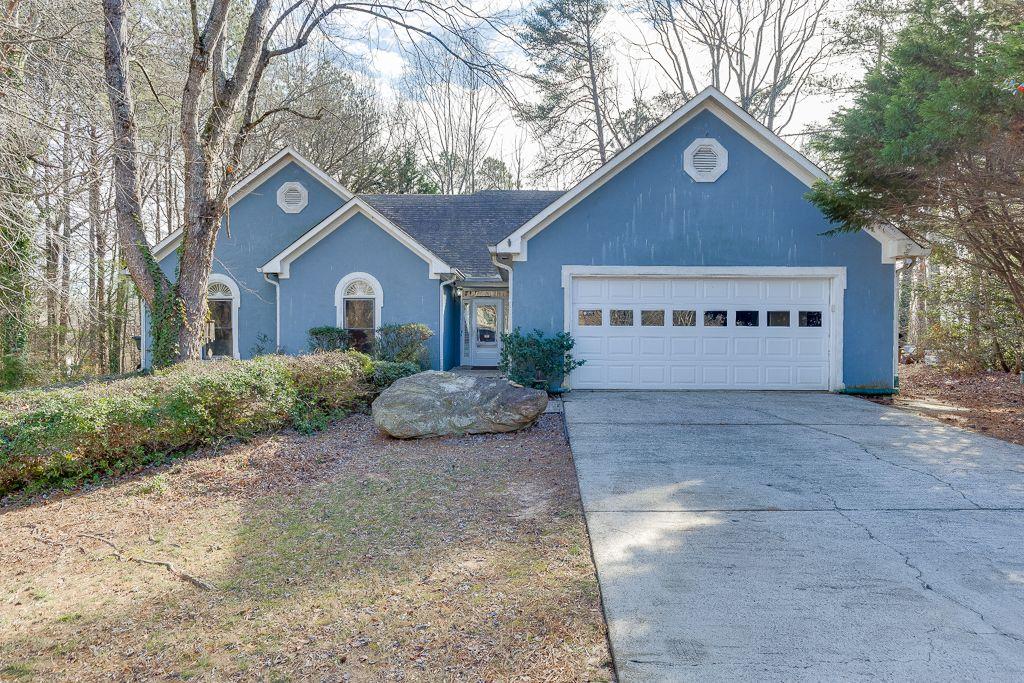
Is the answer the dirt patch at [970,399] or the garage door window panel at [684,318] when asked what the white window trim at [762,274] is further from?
the dirt patch at [970,399]

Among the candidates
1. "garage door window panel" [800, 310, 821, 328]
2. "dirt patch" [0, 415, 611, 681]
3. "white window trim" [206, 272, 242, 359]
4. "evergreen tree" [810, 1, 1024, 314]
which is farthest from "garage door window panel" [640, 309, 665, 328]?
"white window trim" [206, 272, 242, 359]

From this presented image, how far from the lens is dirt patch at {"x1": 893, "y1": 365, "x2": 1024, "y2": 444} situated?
28.9 feet

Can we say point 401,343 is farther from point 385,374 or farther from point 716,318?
point 716,318

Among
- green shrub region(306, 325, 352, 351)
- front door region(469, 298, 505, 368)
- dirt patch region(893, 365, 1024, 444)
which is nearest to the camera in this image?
dirt patch region(893, 365, 1024, 444)

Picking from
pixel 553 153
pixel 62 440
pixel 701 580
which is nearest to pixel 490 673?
pixel 701 580

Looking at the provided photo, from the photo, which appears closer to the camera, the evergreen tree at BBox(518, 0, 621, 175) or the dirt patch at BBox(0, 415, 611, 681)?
the dirt patch at BBox(0, 415, 611, 681)

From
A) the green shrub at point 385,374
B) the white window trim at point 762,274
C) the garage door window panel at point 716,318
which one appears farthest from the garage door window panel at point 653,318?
the green shrub at point 385,374

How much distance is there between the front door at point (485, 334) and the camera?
59.4ft

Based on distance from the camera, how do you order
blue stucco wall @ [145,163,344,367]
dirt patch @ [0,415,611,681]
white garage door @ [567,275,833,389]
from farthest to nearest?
blue stucco wall @ [145,163,344,367] < white garage door @ [567,275,833,389] < dirt patch @ [0,415,611,681]

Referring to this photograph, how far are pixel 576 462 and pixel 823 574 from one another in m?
2.99

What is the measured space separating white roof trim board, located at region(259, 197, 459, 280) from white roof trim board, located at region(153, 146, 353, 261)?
1788 millimetres

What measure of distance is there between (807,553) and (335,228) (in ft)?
41.6

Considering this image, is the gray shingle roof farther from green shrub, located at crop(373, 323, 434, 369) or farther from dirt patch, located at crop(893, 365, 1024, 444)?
dirt patch, located at crop(893, 365, 1024, 444)

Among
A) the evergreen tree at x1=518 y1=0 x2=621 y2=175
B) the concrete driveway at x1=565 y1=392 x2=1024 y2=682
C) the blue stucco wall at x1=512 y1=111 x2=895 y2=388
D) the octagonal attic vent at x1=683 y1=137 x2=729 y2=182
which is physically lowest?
the concrete driveway at x1=565 y1=392 x2=1024 y2=682
